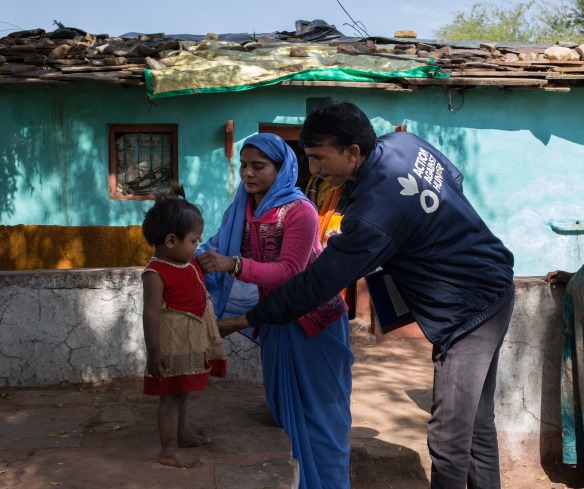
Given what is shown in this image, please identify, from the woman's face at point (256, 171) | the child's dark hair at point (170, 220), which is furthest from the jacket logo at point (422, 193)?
the child's dark hair at point (170, 220)

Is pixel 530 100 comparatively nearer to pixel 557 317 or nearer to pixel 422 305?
pixel 557 317

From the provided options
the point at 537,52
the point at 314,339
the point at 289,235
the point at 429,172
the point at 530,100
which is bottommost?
the point at 314,339

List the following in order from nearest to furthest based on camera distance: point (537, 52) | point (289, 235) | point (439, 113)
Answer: point (289, 235) < point (439, 113) < point (537, 52)

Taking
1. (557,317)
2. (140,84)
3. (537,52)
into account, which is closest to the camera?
(557,317)

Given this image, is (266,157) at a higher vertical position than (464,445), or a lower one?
higher

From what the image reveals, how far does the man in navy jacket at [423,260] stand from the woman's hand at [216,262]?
0.21m

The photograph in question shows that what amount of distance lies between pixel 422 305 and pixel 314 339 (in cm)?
58

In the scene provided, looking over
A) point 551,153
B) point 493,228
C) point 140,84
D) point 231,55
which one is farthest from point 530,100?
point 140,84

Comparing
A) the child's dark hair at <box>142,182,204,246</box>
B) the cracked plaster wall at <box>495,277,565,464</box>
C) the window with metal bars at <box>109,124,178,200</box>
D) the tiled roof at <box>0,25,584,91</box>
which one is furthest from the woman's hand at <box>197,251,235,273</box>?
the window with metal bars at <box>109,124,178,200</box>

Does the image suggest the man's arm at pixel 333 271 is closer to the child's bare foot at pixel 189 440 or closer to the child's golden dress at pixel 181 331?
the child's golden dress at pixel 181 331

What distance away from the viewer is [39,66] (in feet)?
29.5

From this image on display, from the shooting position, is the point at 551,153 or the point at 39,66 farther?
the point at 551,153

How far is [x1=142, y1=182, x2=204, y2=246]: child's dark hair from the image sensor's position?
3057 mm

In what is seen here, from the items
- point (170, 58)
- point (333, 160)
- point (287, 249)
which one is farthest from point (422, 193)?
point (170, 58)
